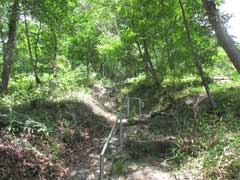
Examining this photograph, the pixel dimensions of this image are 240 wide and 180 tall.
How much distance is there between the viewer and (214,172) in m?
4.28

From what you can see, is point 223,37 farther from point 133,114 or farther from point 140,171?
point 133,114

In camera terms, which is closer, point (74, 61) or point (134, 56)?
point (134, 56)

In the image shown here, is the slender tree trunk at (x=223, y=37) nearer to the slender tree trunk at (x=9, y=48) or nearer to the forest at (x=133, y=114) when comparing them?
the forest at (x=133, y=114)

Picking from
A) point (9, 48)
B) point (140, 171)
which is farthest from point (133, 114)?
point (140, 171)

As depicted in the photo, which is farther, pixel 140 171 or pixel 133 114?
pixel 133 114

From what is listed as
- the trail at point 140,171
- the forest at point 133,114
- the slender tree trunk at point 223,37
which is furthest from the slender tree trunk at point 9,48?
the slender tree trunk at point 223,37

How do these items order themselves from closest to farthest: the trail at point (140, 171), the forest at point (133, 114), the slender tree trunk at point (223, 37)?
the trail at point (140, 171)
the forest at point (133, 114)
the slender tree trunk at point (223, 37)

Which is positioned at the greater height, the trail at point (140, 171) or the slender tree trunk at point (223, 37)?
the slender tree trunk at point (223, 37)

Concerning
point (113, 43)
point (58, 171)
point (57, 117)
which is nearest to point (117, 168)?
point (58, 171)

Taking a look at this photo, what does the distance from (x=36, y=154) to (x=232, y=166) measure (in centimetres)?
381

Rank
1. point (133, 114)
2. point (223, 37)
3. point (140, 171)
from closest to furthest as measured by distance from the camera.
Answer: point (140, 171)
point (223, 37)
point (133, 114)

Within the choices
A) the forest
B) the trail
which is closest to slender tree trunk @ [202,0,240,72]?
the forest

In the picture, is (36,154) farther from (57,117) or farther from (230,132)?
(230,132)

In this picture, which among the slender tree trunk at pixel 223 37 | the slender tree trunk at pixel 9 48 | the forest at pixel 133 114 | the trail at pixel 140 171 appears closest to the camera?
the trail at pixel 140 171
